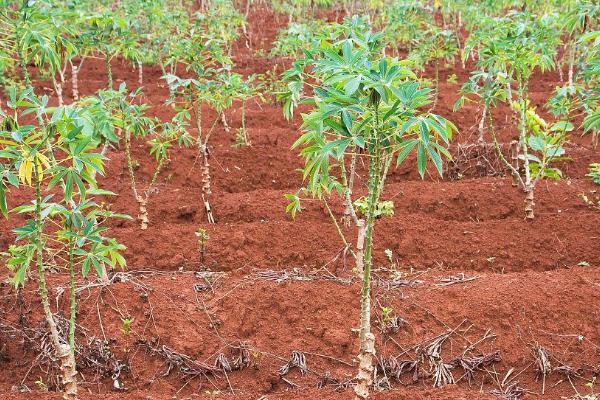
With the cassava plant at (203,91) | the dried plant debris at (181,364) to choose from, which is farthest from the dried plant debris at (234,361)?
the cassava plant at (203,91)

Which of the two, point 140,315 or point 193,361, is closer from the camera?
point 193,361

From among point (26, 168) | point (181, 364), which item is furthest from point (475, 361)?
point (26, 168)

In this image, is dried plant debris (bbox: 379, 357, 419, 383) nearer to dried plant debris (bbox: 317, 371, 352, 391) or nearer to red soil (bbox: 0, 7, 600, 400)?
red soil (bbox: 0, 7, 600, 400)

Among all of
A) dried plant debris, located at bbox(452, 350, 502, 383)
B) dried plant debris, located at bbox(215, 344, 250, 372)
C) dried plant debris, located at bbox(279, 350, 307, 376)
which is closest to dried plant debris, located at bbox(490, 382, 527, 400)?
dried plant debris, located at bbox(452, 350, 502, 383)

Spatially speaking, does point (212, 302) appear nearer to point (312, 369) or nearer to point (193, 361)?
point (193, 361)

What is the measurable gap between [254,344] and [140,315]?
0.73m

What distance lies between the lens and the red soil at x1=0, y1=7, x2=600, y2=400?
153 inches

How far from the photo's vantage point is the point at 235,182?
6.82 m

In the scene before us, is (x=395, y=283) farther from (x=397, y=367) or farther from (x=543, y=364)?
(x=543, y=364)

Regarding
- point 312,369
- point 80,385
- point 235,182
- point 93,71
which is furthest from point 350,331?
point 93,71

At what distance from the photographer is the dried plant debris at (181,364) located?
3883mm

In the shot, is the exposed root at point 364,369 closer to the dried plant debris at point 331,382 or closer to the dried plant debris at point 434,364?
the dried plant debris at point 331,382

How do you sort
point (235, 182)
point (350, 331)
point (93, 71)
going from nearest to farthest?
point (350, 331)
point (235, 182)
point (93, 71)

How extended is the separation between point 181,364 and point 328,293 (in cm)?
101
